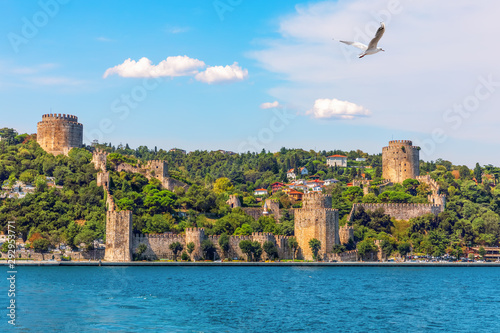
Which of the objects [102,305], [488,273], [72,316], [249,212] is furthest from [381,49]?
[249,212]

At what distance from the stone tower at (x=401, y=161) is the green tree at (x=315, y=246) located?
1028 inches

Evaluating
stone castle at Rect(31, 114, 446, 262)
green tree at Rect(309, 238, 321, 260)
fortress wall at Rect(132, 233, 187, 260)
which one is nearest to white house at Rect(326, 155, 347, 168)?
stone castle at Rect(31, 114, 446, 262)

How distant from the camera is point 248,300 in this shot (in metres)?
32.7

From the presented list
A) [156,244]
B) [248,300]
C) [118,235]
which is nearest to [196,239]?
[156,244]

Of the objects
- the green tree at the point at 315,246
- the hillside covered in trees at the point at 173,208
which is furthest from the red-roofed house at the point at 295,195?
the green tree at the point at 315,246

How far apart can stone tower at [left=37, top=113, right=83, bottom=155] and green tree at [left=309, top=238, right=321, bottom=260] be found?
2854 cm

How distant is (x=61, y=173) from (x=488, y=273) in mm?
35909

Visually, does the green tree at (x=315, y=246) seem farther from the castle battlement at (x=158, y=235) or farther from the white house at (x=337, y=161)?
the white house at (x=337, y=161)

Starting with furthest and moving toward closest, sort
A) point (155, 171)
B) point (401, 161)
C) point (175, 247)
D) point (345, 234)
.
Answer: point (401, 161), point (155, 171), point (345, 234), point (175, 247)

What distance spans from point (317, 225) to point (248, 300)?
19939 millimetres

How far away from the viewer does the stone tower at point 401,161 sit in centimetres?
7512

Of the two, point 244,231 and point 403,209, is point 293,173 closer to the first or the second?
point 403,209

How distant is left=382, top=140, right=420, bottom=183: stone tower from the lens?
246 ft

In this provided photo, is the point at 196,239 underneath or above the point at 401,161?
underneath
